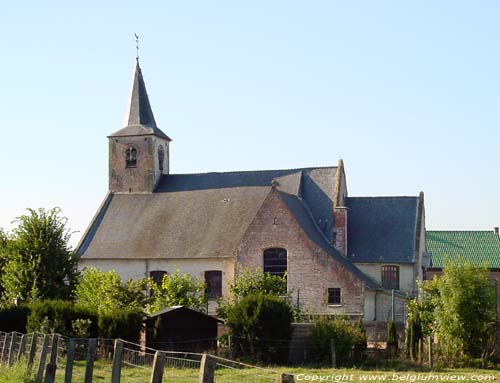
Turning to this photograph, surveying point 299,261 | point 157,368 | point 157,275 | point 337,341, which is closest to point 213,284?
point 157,275

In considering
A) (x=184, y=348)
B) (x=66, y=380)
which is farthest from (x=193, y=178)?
(x=66, y=380)

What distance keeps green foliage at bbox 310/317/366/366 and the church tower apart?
840 inches

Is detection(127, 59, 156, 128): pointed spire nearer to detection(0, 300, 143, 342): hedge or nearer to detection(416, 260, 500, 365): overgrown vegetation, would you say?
detection(0, 300, 143, 342): hedge

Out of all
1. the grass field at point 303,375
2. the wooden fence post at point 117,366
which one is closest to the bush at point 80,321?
the grass field at point 303,375

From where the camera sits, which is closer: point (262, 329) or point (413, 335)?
point (262, 329)

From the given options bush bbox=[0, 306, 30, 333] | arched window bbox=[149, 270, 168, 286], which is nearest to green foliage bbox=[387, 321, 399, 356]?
bush bbox=[0, 306, 30, 333]

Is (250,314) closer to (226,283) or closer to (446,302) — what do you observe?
(446,302)

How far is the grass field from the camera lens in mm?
19269

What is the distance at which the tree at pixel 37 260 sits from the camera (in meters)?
32.2

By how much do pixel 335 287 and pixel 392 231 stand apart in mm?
5908

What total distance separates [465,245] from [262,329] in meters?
30.9

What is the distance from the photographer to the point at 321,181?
44312 mm

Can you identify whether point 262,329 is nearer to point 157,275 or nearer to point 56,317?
point 56,317

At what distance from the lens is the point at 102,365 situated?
886 inches
